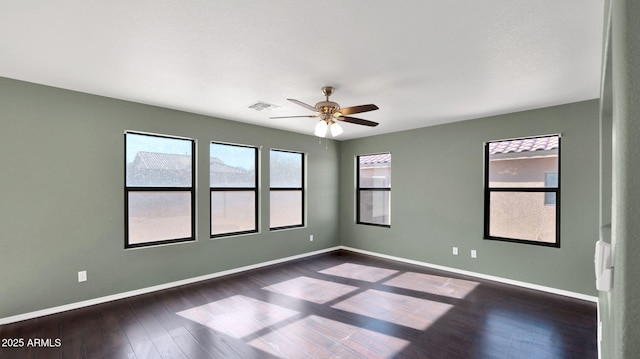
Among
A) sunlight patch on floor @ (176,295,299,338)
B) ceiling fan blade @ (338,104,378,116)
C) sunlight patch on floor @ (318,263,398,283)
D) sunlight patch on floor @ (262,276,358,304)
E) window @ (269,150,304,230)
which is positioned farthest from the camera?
window @ (269,150,304,230)

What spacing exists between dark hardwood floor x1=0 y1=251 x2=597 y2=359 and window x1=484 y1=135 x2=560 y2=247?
82 centimetres

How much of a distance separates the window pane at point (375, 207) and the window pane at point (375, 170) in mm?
176

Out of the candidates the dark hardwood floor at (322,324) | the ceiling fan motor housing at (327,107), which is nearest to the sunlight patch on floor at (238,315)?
the dark hardwood floor at (322,324)

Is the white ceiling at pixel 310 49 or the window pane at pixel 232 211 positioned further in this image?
the window pane at pixel 232 211

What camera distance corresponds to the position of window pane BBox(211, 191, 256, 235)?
15.3ft

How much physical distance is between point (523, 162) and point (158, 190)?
17.2 feet

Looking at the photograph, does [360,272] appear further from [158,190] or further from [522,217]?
[158,190]

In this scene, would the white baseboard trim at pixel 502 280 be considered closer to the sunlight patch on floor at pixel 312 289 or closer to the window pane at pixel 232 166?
the sunlight patch on floor at pixel 312 289

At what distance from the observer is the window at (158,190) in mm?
3871

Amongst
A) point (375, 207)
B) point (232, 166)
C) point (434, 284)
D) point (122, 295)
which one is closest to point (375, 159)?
point (375, 207)

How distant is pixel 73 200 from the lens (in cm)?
339

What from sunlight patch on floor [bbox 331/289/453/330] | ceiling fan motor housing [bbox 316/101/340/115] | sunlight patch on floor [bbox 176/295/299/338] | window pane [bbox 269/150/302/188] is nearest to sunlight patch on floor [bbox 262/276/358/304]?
sunlight patch on floor [bbox 331/289/453/330]

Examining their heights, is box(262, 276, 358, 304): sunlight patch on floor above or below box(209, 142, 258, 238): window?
below

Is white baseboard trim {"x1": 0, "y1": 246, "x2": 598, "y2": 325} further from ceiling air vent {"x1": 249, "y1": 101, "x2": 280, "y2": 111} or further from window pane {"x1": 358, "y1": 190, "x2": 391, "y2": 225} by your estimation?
ceiling air vent {"x1": 249, "y1": 101, "x2": 280, "y2": 111}
